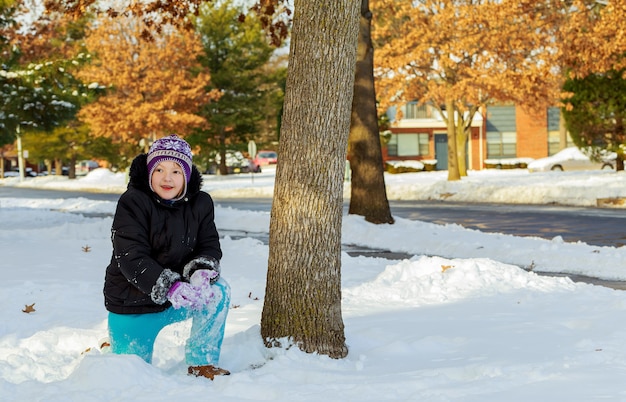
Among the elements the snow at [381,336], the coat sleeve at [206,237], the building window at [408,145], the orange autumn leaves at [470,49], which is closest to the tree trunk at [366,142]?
the snow at [381,336]

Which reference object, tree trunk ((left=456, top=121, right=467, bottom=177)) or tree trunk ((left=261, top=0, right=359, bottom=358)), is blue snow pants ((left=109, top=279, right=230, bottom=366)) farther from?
tree trunk ((left=456, top=121, right=467, bottom=177))

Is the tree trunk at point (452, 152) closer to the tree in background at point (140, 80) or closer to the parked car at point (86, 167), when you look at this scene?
the tree in background at point (140, 80)

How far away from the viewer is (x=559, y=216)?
792 inches

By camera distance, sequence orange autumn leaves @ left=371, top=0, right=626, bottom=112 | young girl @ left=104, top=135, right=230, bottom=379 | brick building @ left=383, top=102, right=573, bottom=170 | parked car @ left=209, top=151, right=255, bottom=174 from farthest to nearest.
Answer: brick building @ left=383, top=102, right=573, bottom=170, parked car @ left=209, top=151, right=255, bottom=174, orange autumn leaves @ left=371, top=0, right=626, bottom=112, young girl @ left=104, top=135, right=230, bottom=379

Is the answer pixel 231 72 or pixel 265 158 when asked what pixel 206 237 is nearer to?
pixel 231 72

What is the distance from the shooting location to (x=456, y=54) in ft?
113

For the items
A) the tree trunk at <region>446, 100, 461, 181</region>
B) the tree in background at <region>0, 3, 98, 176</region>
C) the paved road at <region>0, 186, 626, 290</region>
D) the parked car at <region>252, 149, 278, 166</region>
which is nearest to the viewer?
the paved road at <region>0, 186, 626, 290</region>

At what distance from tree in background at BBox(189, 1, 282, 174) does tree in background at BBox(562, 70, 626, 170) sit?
24.9m

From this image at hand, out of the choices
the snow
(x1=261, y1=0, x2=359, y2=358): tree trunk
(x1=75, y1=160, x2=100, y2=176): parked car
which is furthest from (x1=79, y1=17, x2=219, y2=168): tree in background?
(x1=261, y1=0, x2=359, y2=358): tree trunk

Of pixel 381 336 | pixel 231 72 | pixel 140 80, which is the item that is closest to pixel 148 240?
pixel 381 336

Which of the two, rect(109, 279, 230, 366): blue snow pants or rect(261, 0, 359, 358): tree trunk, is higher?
rect(261, 0, 359, 358): tree trunk

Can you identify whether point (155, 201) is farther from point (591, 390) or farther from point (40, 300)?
point (40, 300)

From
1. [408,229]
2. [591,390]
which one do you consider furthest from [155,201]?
[408,229]

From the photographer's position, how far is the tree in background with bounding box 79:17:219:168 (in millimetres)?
42938
